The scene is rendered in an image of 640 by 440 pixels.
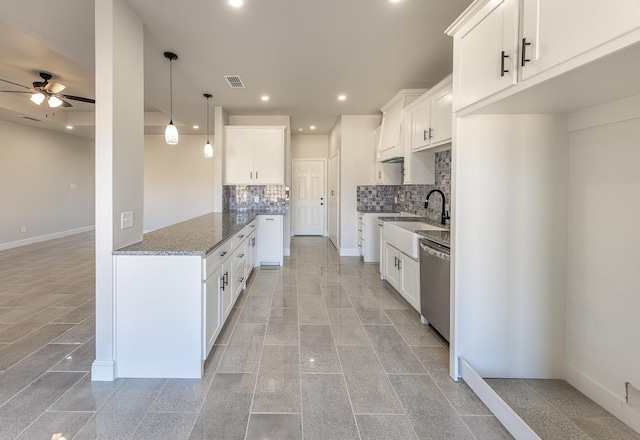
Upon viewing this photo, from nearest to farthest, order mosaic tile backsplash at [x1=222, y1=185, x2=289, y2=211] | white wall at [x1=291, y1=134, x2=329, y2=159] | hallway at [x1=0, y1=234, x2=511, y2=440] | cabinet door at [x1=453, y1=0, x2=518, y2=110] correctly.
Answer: cabinet door at [x1=453, y1=0, x2=518, y2=110], hallway at [x1=0, y1=234, x2=511, y2=440], mosaic tile backsplash at [x1=222, y1=185, x2=289, y2=211], white wall at [x1=291, y1=134, x2=329, y2=159]

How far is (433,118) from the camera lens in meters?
3.43

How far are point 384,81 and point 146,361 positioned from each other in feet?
13.0

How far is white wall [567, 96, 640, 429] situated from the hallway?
0.71 meters

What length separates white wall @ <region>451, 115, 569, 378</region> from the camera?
1988mm

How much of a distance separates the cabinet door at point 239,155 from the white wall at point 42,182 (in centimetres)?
470

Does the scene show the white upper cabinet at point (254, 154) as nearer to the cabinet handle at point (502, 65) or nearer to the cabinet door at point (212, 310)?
the cabinet door at point (212, 310)

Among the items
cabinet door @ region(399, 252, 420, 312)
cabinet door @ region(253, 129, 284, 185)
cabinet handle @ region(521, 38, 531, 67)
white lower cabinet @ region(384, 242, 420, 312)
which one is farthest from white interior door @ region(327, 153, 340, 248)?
cabinet handle @ region(521, 38, 531, 67)

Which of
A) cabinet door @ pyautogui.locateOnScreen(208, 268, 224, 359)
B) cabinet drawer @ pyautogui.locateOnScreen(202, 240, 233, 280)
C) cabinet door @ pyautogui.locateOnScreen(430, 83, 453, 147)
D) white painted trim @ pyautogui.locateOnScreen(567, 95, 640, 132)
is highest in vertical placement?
cabinet door @ pyautogui.locateOnScreen(430, 83, 453, 147)

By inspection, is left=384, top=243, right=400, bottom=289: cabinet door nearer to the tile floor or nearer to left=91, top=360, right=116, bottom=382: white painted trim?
the tile floor

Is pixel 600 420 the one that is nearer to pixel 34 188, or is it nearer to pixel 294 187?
pixel 294 187

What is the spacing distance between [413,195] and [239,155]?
2983mm

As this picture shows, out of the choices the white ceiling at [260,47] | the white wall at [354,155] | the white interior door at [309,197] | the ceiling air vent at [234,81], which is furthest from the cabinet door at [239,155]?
the white interior door at [309,197]

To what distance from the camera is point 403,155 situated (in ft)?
14.4

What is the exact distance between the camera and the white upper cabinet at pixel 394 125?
14.5 feet
